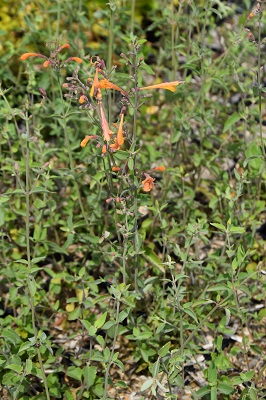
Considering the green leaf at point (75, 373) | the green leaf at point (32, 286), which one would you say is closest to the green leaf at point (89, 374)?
the green leaf at point (75, 373)

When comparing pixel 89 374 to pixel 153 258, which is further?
pixel 153 258

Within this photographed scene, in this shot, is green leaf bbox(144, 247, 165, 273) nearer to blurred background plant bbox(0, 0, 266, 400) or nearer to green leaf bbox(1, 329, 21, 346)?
blurred background plant bbox(0, 0, 266, 400)

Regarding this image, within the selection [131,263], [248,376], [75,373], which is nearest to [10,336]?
[75,373]

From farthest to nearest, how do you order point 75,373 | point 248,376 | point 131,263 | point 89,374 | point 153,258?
point 131,263
point 153,258
point 75,373
point 89,374
point 248,376

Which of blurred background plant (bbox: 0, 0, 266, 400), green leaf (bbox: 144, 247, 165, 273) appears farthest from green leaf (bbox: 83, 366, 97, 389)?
green leaf (bbox: 144, 247, 165, 273)

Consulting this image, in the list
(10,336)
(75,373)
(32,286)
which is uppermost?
(32,286)

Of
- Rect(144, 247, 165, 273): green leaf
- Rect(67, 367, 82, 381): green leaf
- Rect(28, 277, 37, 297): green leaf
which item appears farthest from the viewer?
Rect(144, 247, 165, 273): green leaf

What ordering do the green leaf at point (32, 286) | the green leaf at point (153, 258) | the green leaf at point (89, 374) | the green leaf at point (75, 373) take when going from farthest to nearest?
1. the green leaf at point (153, 258)
2. the green leaf at point (75, 373)
3. the green leaf at point (89, 374)
4. the green leaf at point (32, 286)

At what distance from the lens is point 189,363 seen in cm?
341

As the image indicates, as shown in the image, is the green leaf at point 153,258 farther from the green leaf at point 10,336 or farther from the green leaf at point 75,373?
the green leaf at point 10,336

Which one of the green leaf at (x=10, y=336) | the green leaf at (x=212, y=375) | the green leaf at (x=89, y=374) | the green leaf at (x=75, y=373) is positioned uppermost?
the green leaf at (x=10, y=336)

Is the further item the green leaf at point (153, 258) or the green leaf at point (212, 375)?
the green leaf at point (153, 258)

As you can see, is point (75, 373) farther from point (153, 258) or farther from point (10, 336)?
point (153, 258)

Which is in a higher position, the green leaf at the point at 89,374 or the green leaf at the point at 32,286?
the green leaf at the point at 32,286
